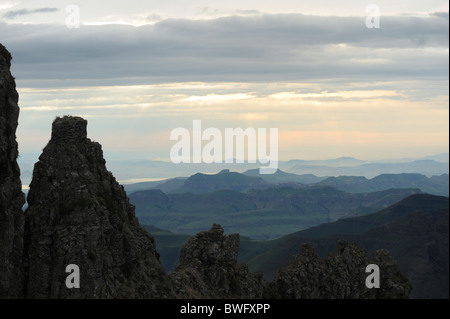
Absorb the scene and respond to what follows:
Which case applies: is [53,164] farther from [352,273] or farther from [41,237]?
[352,273]

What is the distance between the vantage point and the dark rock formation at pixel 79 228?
72062 mm

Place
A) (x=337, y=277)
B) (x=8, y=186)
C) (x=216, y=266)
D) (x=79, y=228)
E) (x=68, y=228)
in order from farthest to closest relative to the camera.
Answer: (x=337, y=277), (x=216, y=266), (x=79, y=228), (x=68, y=228), (x=8, y=186)

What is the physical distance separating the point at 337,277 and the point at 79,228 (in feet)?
278

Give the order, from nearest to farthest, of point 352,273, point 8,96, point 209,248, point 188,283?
1. point 8,96
2. point 188,283
3. point 209,248
4. point 352,273

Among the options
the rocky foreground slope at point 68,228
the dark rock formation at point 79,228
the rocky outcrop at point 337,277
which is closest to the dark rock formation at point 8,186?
the rocky foreground slope at point 68,228

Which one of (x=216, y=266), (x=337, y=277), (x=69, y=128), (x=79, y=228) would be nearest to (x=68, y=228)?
(x=79, y=228)

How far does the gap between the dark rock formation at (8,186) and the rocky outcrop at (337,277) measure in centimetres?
6538

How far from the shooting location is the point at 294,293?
439 feet

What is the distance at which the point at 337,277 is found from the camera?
147m

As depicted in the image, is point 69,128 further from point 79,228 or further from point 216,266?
point 216,266

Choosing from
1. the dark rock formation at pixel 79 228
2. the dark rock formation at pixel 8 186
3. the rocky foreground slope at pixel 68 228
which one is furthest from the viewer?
the dark rock formation at pixel 79 228

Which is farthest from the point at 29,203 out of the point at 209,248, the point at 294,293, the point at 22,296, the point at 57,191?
the point at 294,293

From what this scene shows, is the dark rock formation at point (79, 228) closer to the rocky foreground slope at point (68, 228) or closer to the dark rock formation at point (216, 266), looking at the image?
the rocky foreground slope at point (68, 228)

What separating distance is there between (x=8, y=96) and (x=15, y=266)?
16814mm
